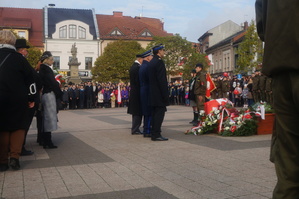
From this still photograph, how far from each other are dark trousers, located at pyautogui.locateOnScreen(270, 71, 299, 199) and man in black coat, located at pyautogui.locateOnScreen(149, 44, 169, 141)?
666 cm

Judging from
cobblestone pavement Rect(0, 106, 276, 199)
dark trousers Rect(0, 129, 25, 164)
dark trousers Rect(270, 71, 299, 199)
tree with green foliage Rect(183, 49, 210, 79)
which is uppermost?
tree with green foliage Rect(183, 49, 210, 79)

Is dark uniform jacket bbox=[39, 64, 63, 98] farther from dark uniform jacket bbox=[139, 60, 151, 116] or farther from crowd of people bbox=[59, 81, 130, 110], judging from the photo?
crowd of people bbox=[59, 81, 130, 110]

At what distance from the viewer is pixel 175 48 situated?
56.1 meters

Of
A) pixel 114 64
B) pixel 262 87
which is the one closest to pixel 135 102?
pixel 262 87

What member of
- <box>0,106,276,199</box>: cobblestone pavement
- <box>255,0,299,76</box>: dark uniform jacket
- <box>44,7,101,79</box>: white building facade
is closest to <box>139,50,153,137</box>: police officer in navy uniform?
<box>0,106,276,199</box>: cobblestone pavement

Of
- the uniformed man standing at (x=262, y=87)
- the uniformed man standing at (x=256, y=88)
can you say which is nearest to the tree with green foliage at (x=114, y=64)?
the uniformed man standing at (x=256, y=88)

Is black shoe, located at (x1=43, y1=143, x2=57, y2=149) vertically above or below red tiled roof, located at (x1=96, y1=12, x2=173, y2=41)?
below

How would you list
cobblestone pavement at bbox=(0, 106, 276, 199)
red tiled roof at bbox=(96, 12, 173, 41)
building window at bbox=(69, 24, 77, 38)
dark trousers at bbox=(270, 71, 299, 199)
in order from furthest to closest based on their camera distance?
red tiled roof at bbox=(96, 12, 173, 41) < building window at bbox=(69, 24, 77, 38) < cobblestone pavement at bbox=(0, 106, 276, 199) < dark trousers at bbox=(270, 71, 299, 199)

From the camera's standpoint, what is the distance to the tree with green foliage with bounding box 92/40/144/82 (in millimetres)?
62062

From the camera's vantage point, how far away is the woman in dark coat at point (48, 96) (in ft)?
27.2

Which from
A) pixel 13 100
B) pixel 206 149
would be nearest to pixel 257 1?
pixel 13 100

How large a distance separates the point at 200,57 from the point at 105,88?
1023 inches

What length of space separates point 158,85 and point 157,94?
0.23 meters

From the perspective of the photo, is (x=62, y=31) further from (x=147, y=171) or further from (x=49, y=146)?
(x=147, y=171)
